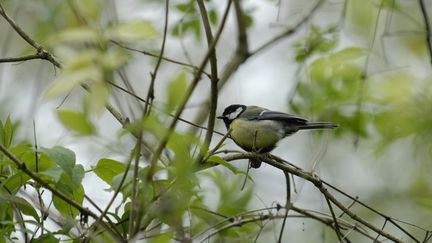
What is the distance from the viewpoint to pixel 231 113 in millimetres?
4070

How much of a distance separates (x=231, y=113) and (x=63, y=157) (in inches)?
103

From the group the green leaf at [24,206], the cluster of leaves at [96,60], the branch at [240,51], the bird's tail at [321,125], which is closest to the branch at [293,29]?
the branch at [240,51]

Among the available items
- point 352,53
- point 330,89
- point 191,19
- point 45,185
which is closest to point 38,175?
point 45,185

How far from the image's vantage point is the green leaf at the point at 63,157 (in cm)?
149

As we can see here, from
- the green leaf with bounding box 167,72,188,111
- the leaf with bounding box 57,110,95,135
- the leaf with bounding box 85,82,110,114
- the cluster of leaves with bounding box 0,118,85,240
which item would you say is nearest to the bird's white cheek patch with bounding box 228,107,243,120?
the cluster of leaves with bounding box 0,118,85,240

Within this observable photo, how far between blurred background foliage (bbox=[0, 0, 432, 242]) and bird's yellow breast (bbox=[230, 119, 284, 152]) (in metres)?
0.17

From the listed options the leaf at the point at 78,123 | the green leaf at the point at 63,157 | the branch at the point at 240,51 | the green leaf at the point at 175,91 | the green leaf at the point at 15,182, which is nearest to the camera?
the green leaf at the point at 175,91

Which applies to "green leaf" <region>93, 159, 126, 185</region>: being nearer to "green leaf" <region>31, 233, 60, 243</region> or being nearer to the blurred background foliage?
the blurred background foliage

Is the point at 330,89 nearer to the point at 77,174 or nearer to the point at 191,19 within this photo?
the point at 191,19

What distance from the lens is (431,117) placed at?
3.23 metres

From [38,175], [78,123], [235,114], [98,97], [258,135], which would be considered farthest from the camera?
[235,114]

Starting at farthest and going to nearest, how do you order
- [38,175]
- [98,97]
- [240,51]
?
[240,51]
[38,175]
[98,97]

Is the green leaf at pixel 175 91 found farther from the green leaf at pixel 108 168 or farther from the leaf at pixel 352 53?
the leaf at pixel 352 53

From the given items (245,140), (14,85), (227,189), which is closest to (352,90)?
(245,140)
